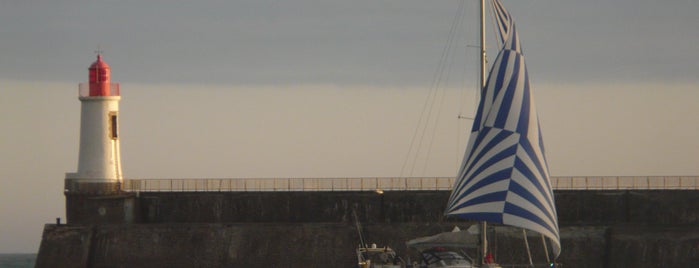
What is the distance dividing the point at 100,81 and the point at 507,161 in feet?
57.8

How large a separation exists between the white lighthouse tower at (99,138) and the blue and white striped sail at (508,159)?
52.9 feet

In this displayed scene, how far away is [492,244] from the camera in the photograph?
4584cm

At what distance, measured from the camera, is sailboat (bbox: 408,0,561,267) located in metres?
37.7

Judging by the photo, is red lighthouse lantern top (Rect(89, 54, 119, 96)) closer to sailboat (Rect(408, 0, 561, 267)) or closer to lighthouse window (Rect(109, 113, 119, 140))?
lighthouse window (Rect(109, 113, 119, 140))

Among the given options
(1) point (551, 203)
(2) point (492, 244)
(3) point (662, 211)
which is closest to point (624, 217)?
(3) point (662, 211)

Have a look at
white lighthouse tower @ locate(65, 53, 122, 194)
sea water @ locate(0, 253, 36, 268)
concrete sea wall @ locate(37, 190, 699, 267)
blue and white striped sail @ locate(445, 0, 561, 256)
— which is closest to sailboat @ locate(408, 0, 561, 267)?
blue and white striped sail @ locate(445, 0, 561, 256)

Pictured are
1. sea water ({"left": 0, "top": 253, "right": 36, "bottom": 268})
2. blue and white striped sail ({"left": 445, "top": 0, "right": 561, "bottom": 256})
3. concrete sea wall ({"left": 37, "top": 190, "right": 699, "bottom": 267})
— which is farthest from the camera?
sea water ({"left": 0, "top": 253, "right": 36, "bottom": 268})

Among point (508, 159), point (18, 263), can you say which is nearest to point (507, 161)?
point (508, 159)

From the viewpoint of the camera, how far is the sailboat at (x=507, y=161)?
1484 inches

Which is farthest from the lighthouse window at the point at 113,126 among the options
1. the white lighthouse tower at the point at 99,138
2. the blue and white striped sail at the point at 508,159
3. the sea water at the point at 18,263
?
the sea water at the point at 18,263

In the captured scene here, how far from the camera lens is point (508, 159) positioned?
1489 inches

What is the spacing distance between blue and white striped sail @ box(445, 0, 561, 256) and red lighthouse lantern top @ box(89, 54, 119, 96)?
1669cm

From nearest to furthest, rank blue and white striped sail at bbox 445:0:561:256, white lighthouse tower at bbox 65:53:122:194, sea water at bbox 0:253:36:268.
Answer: blue and white striped sail at bbox 445:0:561:256
white lighthouse tower at bbox 65:53:122:194
sea water at bbox 0:253:36:268

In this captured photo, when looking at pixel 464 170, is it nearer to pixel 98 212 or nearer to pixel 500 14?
pixel 500 14
